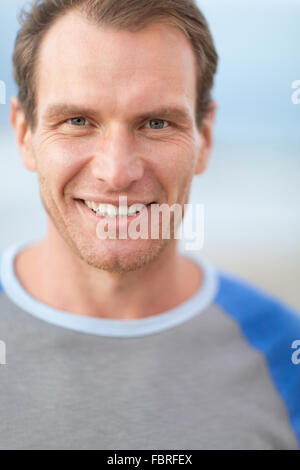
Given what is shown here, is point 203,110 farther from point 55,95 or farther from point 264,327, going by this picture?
point 264,327

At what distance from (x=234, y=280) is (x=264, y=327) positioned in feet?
0.92

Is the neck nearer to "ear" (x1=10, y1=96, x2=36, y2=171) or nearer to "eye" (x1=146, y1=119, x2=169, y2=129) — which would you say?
"ear" (x1=10, y1=96, x2=36, y2=171)

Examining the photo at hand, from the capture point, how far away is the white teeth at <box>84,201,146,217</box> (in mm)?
1441

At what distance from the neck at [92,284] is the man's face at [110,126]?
148 millimetres

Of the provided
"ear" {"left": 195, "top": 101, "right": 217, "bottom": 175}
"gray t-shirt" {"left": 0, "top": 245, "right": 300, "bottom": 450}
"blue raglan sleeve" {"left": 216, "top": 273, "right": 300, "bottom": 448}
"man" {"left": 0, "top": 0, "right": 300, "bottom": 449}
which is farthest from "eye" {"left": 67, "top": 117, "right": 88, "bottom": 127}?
"blue raglan sleeve" {"left": 216, "top": 273, "right": 300, "bottom": 448}

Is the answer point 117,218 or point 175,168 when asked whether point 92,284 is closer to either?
point 117,218

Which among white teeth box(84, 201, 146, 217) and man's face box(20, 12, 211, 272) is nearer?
man's face box(20, 12, 211, 272)

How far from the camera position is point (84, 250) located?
57.5 inches

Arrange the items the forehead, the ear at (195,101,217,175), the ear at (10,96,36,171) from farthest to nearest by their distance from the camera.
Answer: the ear at (195,101,217,175) → the ear at (10,96,36,171) → the forehead

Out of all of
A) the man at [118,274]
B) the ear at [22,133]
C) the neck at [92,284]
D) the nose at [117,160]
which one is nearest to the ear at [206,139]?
the man at [118,274]

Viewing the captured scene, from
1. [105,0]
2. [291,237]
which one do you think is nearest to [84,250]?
[105,0]

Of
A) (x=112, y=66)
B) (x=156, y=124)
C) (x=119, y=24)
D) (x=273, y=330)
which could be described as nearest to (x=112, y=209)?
(x=156, y=124)

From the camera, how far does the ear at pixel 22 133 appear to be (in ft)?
5.27

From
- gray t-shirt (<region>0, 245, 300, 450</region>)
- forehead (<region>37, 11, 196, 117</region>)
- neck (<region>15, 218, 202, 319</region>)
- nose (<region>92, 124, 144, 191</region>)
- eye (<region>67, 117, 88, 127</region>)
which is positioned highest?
forehead (<region>37, 11, 196, 117</region>)
